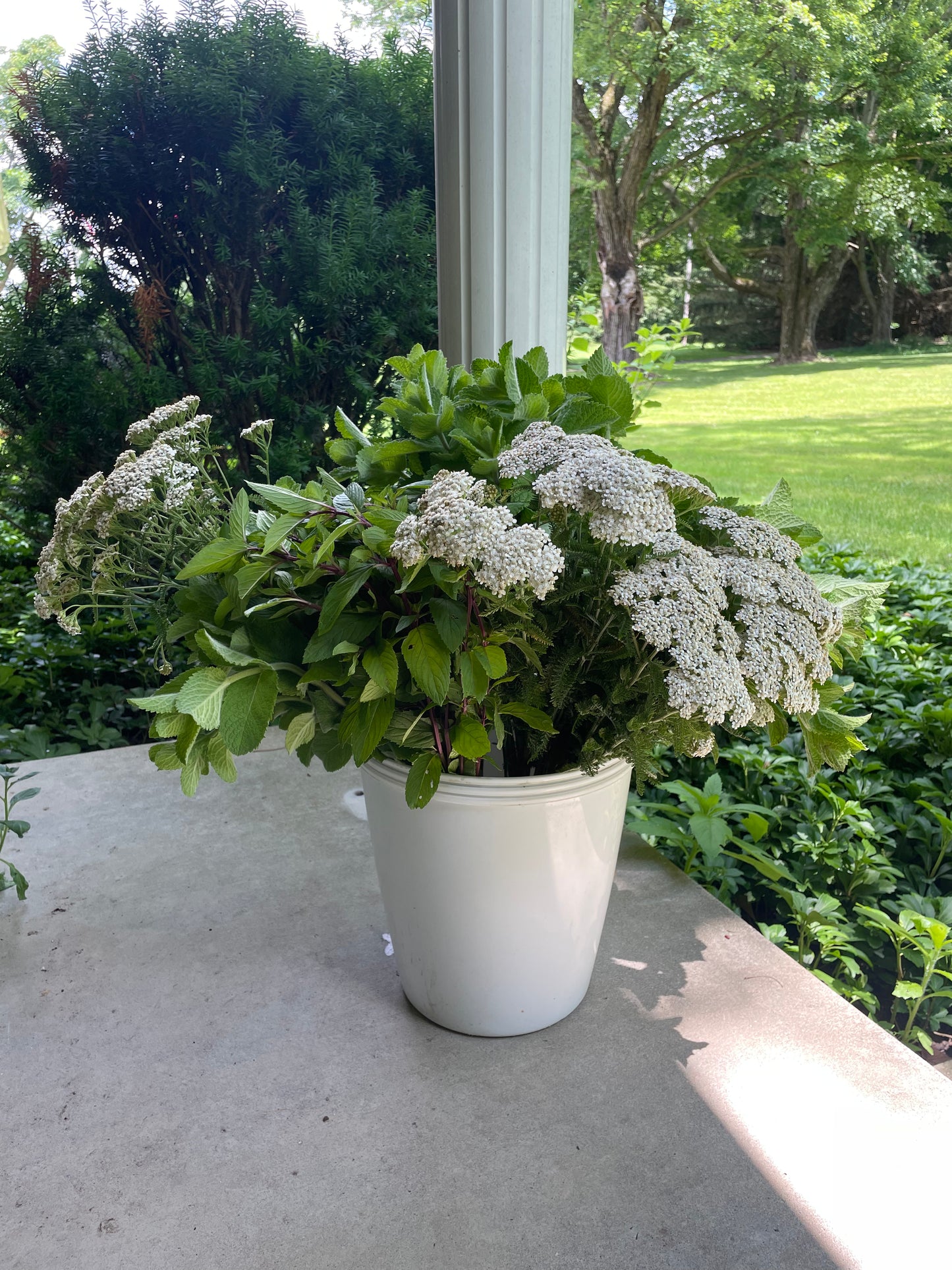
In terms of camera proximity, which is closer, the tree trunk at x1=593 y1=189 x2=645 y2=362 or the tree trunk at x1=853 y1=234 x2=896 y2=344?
the tree trunk at x1=853 y1=234 x2=896 y2=344

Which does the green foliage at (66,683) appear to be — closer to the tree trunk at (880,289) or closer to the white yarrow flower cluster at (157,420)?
the white yarrow flower cluster at (157,420)

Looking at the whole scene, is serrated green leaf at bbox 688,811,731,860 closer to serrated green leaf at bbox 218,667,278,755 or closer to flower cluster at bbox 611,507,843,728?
flower cluster at bbox 611,507,843,728

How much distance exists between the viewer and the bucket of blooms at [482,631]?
0.85 metres

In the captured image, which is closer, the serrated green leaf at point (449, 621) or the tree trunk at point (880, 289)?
the serrated green leaf at point (449, 621)

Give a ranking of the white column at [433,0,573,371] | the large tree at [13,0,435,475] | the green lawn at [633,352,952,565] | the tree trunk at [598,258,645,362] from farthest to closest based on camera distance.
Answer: the tree trunk at [598,258,645,362] < the green lawn at [633,352,952,565] < the large tree at [13,0,435,475] < the white column at [433,0,573,371]

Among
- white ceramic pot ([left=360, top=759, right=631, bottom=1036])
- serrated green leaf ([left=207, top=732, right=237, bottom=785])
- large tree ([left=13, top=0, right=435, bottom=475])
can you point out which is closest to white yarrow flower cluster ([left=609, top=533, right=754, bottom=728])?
white ceramic pot ([left=360, top=759, right=631, bottom=1036])

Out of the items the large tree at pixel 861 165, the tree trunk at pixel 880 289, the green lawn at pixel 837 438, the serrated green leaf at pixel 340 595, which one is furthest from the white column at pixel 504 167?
the tree trunk at pixel 880 289

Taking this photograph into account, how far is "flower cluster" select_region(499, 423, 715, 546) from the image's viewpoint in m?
0.81

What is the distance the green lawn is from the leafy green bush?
66.1 inches

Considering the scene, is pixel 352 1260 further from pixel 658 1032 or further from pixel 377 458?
pixel 377 458

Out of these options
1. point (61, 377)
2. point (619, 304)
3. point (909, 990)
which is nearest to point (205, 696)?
point (909, 990)

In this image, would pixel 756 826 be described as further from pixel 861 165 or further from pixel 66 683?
pixel 861 165

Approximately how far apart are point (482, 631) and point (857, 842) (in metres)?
1.11

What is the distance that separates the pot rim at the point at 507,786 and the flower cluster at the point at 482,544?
0.93ft
